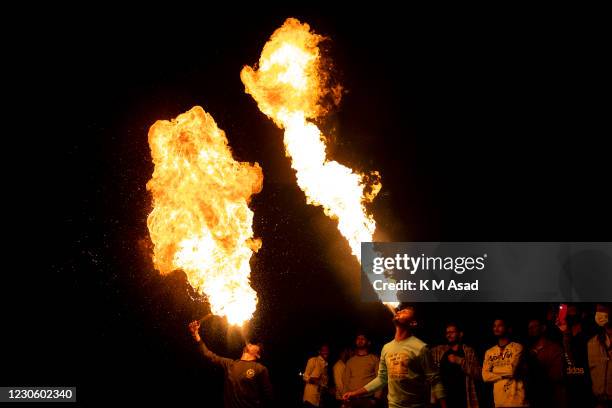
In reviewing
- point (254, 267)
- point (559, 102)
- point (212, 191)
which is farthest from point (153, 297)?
point (559, 102)

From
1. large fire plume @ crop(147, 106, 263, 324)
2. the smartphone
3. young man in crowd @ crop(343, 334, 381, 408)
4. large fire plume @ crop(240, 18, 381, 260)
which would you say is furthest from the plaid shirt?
large fire plume @ crop(147, 106, 263, 324)

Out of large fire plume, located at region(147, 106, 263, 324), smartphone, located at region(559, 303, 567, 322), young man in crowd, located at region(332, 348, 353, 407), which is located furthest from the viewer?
young man in crowd, located at region(332, 348, 353, 407)

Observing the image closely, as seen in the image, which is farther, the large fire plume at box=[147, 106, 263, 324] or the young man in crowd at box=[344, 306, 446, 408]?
the large fire plume at box=[147, 106, 263, 324]

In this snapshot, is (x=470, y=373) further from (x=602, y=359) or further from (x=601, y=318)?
(x=601, y=318)

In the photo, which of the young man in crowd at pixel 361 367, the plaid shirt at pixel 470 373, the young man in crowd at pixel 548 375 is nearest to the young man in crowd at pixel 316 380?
the young man in crowd at pixel 361 367

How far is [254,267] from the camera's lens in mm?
11312

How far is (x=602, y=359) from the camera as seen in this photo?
21.6 feet

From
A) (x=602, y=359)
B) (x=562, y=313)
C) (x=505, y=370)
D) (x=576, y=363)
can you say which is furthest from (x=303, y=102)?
(x=602, y=359)

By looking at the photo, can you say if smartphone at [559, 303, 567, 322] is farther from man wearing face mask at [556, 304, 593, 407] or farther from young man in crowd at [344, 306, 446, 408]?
young man in crowd at [344, 306, 446, 408]

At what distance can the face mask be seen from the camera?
6.63 m

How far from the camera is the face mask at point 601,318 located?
6633 mm

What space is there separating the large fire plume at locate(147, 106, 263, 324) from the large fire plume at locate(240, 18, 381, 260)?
2.68ft

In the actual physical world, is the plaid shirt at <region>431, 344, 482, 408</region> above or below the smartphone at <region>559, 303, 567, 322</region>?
below

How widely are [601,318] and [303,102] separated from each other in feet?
15.3
